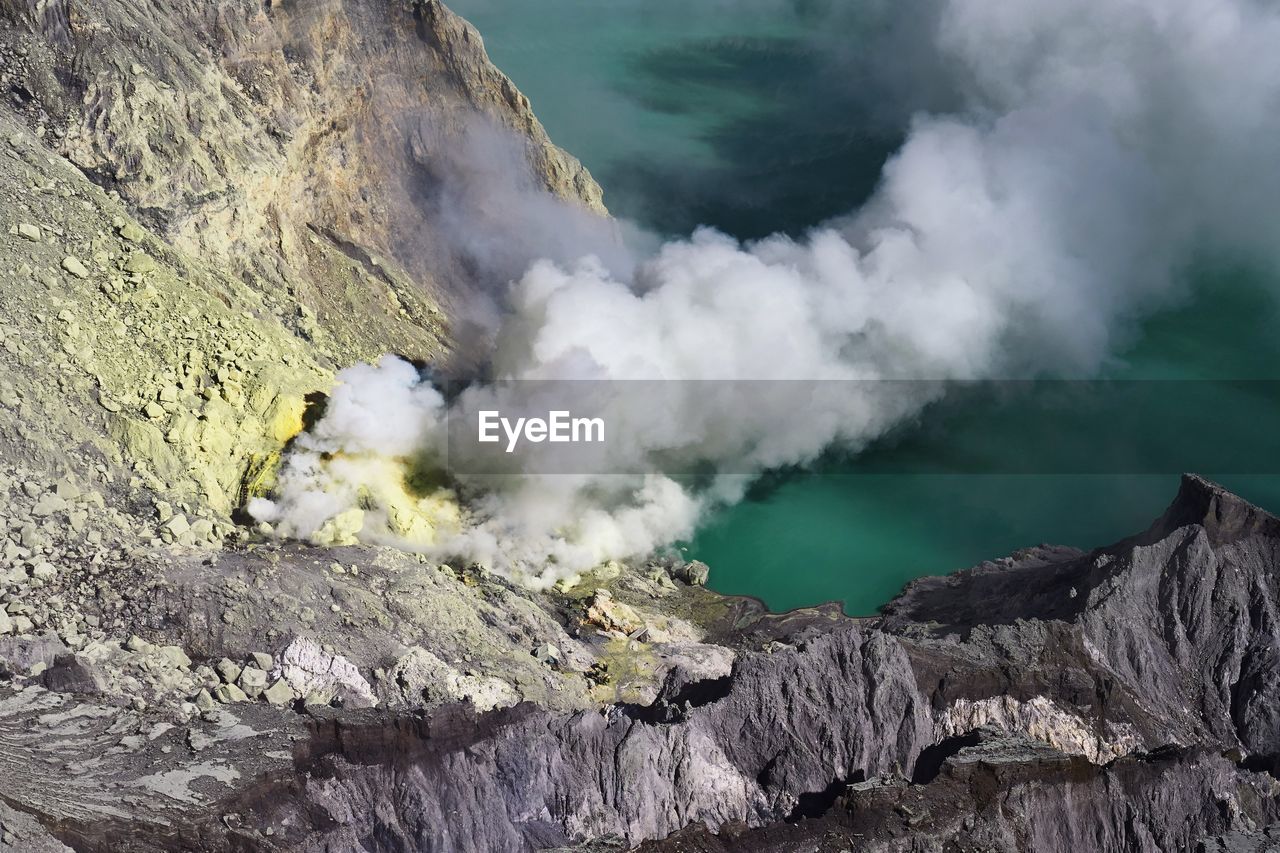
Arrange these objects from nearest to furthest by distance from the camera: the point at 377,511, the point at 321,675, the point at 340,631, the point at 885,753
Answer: the point at 885,753 → the point at 321,675 → the point at 340,631 → the point at 377,511

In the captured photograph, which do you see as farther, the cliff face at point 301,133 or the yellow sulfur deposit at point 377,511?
the cliff face at point 301,133

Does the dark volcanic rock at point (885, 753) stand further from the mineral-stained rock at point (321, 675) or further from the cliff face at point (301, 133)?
the cliff face at point (301, 133)

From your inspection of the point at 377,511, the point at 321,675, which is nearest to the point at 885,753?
the point at 321,675

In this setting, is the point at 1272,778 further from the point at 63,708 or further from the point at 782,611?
the point at 63,708

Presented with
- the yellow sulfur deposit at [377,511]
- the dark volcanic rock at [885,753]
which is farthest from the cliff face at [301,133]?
the dark volcanic rock at [885,753]

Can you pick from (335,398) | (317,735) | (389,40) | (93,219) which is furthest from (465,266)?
(317,735)

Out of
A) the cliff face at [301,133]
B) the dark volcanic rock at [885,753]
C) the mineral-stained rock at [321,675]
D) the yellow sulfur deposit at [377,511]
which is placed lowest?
the dark volcanic rock at [885,753]

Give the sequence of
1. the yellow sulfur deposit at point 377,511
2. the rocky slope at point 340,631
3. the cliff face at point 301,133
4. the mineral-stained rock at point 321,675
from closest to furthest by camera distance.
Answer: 1. the rocky slope at point 340,631
2. the mineral-stained rock at point 321,675
3. the yellow sulfur deposit at point 377,511
4. the cliff face at point 301,133

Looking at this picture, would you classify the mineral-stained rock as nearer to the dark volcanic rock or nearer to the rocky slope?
the rocky slope

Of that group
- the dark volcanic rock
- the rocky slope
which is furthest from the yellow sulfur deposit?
the dark volcanic rock

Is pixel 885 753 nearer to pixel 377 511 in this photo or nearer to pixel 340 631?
pixel 340 631
